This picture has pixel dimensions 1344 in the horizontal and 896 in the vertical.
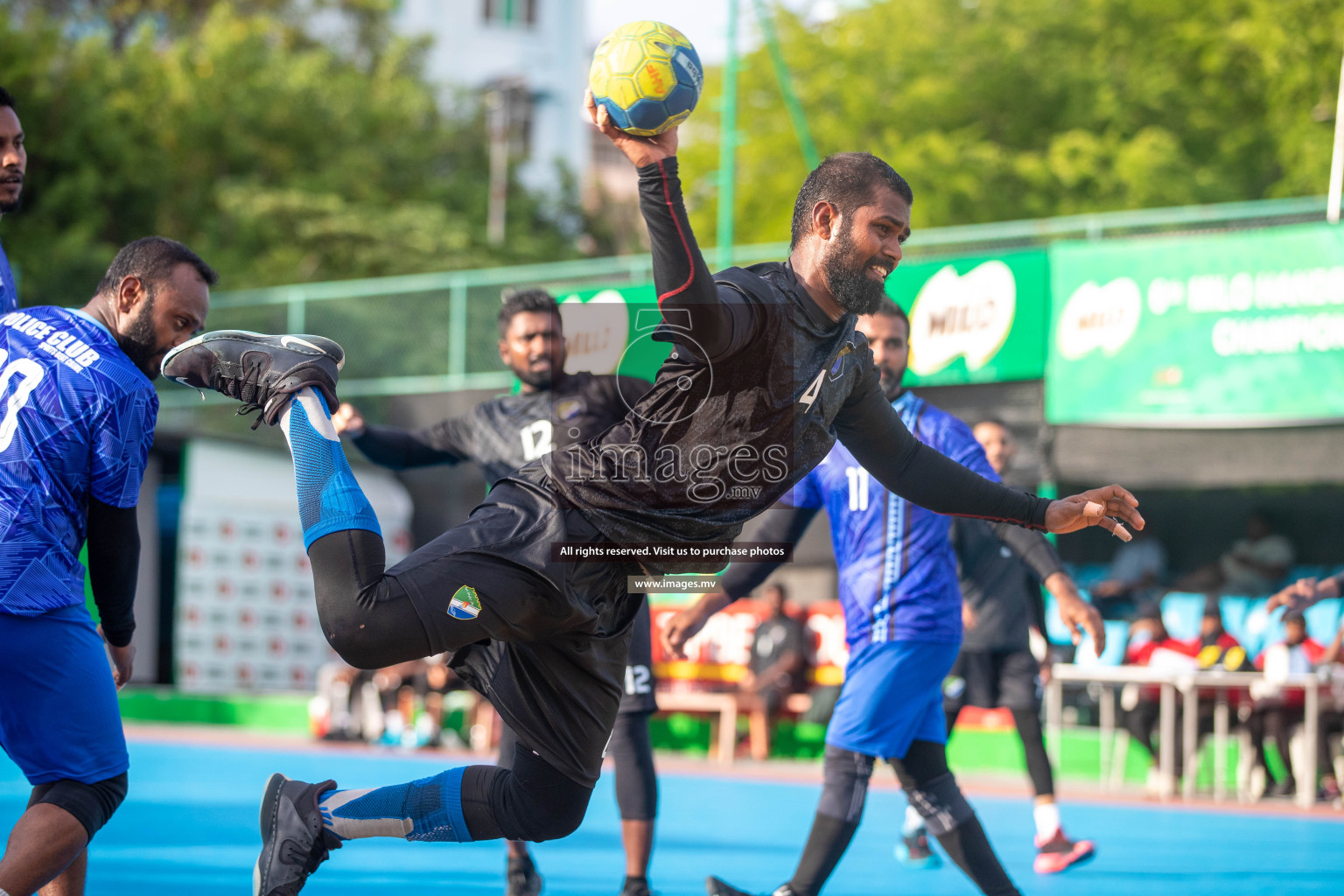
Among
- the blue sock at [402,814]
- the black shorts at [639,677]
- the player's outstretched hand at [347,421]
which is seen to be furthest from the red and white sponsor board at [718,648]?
the blue sock at [402,814]

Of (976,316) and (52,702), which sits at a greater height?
(976,316)

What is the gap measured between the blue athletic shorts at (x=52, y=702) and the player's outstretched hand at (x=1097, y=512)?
268 cm

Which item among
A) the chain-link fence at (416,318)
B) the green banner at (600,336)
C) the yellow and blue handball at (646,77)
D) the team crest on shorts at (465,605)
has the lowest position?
the team crest on shorts at (465,605)

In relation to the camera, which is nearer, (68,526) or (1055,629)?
(68,526)

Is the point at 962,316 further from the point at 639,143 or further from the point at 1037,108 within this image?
the point at 1037,108

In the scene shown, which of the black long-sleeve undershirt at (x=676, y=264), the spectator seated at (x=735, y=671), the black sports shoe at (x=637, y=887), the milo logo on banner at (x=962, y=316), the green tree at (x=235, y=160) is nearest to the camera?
the black long-sleeve undershirt at (x=676, y=264)

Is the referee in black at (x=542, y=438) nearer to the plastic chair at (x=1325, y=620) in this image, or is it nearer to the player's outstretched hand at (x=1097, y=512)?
the player's outstretched hand at (x=1097, y=512)

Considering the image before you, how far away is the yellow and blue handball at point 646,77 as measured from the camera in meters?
3.18

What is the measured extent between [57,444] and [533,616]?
144 cm

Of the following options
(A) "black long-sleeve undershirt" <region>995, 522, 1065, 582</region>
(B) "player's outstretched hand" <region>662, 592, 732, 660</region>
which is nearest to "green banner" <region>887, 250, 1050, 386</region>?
(A) "black long-sleeve undershirt" <region>995, 522, 1065, 582</region>

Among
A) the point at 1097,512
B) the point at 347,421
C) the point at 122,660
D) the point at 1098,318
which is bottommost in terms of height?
the point at 122,660

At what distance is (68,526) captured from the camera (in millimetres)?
3857

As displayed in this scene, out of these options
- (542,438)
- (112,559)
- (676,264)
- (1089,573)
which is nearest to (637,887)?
(542,438)

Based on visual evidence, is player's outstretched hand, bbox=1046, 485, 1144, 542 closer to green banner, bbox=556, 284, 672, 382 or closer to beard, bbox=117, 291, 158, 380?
beard, bbox=117, 291, 158, 380
